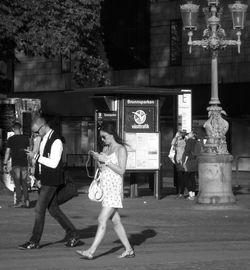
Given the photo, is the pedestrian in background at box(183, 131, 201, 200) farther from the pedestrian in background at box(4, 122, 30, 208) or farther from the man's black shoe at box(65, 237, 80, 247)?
the man's black shoe at box(65, 237, 80, 247)

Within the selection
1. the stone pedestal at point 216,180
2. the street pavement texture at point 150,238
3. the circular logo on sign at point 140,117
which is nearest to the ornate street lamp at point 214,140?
the stone pedestal at point 216,180

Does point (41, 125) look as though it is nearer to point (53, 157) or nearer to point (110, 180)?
point (53, 157)

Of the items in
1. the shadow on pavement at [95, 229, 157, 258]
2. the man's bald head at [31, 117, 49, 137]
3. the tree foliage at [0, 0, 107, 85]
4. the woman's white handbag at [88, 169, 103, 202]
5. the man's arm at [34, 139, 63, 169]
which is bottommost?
the shadow on pavement at [95, 229, 157, 258]

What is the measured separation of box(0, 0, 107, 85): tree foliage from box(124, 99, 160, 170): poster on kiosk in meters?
3.69

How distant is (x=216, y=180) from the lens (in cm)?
2062

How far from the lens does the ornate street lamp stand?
67.7ft

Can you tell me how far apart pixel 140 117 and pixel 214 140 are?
303cm

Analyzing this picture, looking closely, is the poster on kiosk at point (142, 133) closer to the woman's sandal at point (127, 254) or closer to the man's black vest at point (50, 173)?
the man's black vest at point (50, 173)

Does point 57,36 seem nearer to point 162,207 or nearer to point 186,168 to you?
point 186,168

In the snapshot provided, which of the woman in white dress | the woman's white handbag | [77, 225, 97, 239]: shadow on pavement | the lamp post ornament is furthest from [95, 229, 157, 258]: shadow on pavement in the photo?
the lamp post ornament

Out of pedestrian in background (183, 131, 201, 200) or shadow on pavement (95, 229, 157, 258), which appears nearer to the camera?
shadow on pavement (95, 229, 157, 258)

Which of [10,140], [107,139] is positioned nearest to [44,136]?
[107,139]

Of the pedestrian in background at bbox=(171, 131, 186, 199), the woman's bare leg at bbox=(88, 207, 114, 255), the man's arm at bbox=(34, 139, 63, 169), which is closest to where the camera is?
the woman's bare leg at bbox=(88, 207, 114, 255)

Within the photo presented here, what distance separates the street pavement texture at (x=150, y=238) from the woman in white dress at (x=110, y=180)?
284mm
